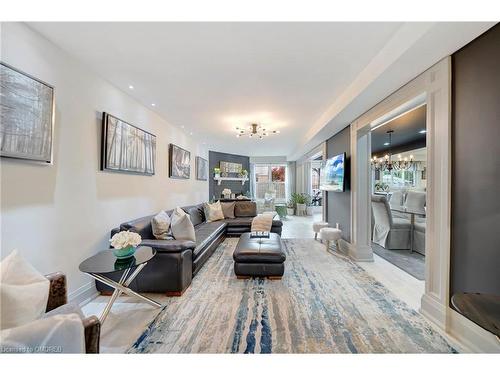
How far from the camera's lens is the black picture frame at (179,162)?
480 centimetres

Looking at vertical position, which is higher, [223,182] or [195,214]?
[223,182]

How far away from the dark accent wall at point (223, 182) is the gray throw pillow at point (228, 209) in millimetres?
1776

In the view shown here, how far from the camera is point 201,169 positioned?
22.7 feet

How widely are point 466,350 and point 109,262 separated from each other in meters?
3.17

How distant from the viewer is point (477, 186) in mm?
1787

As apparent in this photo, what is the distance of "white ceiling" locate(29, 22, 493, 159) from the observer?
1901 mm

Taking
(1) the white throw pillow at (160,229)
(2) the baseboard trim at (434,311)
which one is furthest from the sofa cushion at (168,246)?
(2) the baseboard trim at (434,311)

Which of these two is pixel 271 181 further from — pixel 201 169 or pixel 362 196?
pixel 362 196

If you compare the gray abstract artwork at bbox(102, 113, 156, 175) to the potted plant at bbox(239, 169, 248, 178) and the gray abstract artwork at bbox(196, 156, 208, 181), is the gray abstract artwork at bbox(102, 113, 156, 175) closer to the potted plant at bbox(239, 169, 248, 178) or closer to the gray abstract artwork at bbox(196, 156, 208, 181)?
the gray abstract artwork at bbox(196, 156, 208, 181)

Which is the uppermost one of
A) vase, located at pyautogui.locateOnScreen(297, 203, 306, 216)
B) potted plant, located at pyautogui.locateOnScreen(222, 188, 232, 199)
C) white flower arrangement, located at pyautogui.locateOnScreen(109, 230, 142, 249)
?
potted plant, located at pyautogui.locateOnScreen(222, 188, 232, 199)

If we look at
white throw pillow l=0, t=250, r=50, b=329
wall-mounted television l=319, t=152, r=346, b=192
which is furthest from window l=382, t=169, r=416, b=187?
white throw pillow l=0, t=250, r=50, b=329

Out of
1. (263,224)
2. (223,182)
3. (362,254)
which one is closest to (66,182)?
(263,224)

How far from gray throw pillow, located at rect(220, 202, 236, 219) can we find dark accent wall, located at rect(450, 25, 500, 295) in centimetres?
490

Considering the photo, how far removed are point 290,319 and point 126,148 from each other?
9.96ft
